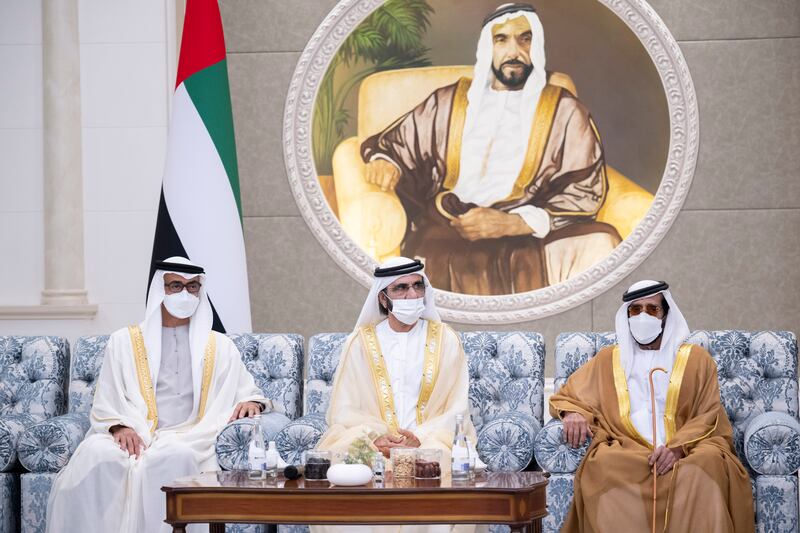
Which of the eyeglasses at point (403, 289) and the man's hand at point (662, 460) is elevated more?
the eyeglasses at point (403, 289)

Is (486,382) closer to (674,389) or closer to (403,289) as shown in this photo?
(403,289)

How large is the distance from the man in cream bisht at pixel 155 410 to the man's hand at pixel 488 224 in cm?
228

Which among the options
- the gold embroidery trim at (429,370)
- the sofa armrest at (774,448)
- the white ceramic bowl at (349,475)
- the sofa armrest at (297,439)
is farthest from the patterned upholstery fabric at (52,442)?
the sofa armrest at (774,448)

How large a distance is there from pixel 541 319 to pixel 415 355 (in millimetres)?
2234

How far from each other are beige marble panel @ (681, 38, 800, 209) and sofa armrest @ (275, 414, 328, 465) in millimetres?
3319

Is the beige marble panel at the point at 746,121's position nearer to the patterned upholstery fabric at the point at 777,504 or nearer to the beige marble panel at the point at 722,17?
the beige marble panel at the point at 722,17

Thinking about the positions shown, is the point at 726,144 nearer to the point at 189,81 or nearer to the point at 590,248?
the point at 590,248

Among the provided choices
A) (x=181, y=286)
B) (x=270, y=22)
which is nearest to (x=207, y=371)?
(x=181, y=286)

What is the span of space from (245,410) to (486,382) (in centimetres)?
123

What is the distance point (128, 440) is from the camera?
527cm

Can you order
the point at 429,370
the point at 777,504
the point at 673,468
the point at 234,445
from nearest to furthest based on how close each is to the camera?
1. the point at 673,468
2. the point at 777,504
3. the point at 234,445
4. the point at 429,370

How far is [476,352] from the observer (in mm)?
5859

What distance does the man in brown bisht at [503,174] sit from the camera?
7465mm

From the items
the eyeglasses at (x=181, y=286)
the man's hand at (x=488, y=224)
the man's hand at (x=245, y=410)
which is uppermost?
the man's hand at (x=488, y=224)
